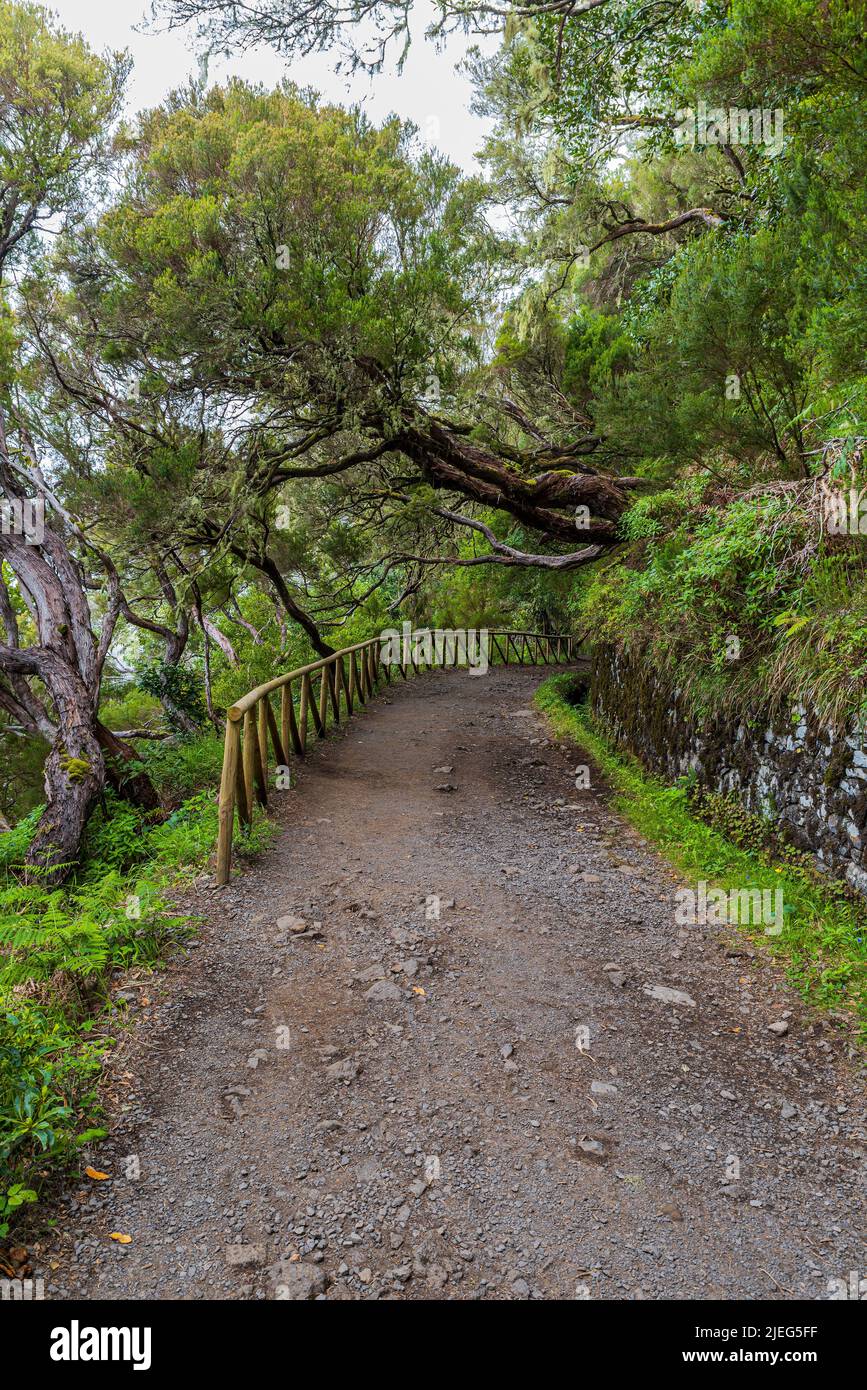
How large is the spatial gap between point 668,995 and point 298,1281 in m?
2.41

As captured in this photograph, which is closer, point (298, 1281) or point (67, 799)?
point (298, 1281)

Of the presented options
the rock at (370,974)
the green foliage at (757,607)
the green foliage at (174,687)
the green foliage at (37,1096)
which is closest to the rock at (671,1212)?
the rock at (370,974)

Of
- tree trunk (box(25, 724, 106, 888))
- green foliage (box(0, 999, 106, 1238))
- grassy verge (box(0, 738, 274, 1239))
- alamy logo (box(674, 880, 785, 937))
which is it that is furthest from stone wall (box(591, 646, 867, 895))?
tree trunk (box(25, 724, 106, 888))

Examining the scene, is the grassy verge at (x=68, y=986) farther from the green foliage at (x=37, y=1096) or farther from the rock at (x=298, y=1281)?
the rock at (x=298, y=1281)

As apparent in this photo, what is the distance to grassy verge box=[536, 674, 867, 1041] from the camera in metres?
3.74

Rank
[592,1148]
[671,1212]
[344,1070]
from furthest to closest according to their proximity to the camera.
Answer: [344,1070] < [592,1148] < [671,1212]

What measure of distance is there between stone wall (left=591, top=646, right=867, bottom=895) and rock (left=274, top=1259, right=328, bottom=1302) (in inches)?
136

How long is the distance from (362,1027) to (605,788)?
4.67 meters

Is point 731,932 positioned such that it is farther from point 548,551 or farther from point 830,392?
point 548,551

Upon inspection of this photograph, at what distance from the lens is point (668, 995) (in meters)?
3.87

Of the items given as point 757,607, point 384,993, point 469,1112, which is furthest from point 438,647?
point 469,1112

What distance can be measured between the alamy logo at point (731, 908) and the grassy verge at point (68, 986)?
11.1 feet

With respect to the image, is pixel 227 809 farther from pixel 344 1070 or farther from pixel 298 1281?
pixel 298 1281
